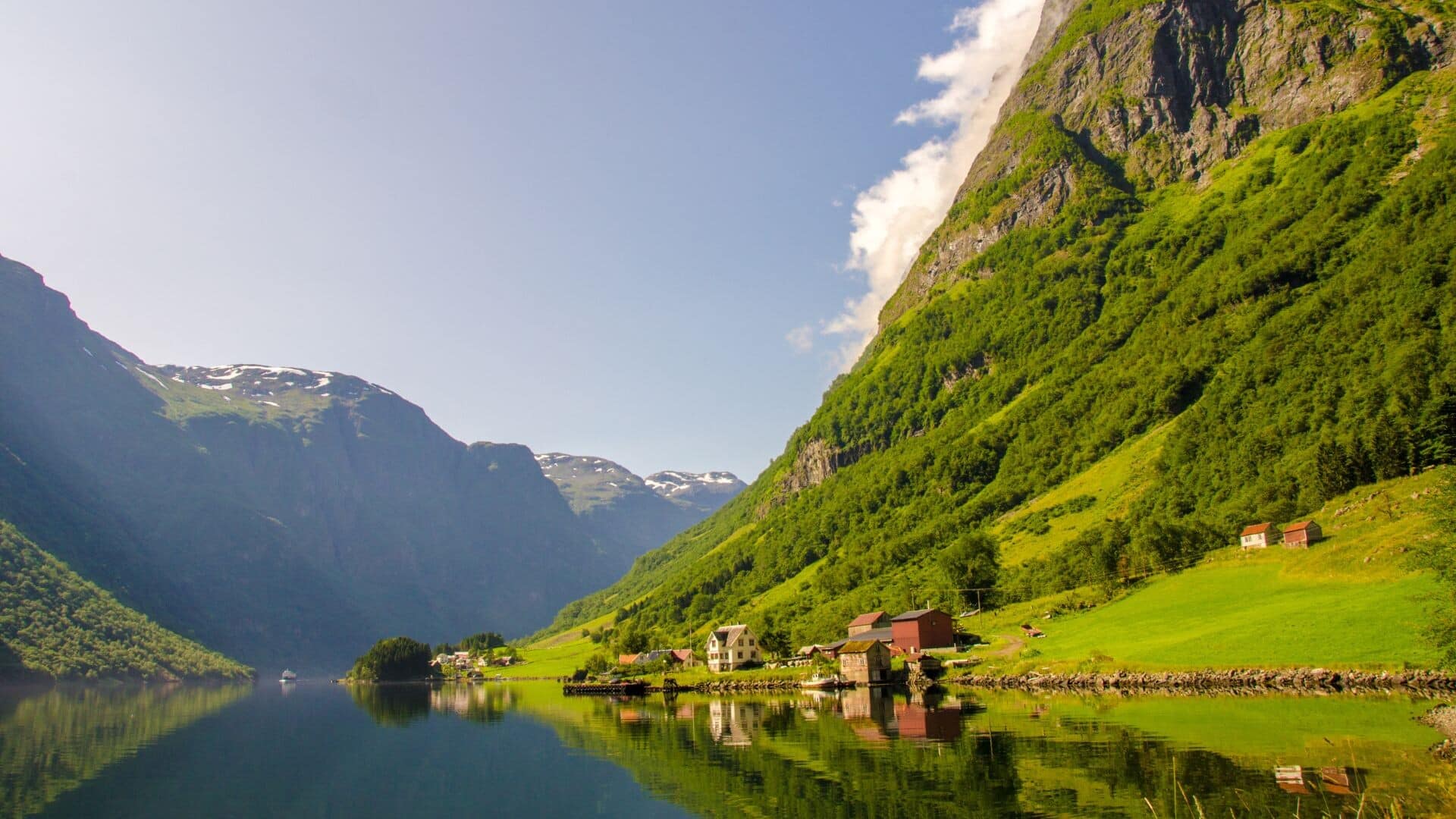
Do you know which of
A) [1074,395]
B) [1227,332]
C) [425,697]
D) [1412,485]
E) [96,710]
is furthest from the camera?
[1074,395]

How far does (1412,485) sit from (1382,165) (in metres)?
130

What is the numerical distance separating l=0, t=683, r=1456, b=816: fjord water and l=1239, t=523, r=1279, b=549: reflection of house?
169ft

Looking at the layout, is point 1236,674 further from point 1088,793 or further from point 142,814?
point 142,814

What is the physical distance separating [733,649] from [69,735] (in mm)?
102027

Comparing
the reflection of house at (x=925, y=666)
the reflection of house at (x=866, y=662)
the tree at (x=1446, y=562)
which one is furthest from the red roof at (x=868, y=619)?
the tree at (x=1446, y=562)

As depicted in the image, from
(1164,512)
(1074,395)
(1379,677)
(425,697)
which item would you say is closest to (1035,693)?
(1379,677)

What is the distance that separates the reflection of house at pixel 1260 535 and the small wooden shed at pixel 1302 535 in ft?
16.5

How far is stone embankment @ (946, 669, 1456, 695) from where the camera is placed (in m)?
51.8

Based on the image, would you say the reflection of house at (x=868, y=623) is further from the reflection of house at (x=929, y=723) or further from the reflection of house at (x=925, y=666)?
the reflection of house at (x=929, y=723)

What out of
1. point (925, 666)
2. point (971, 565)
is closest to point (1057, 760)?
point (925, 666)

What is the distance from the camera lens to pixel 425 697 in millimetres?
153250

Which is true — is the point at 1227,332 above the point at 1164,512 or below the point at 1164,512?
above

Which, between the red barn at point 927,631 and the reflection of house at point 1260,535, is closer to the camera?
the reflection of house at point 1260,535

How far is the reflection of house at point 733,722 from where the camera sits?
185 feet
